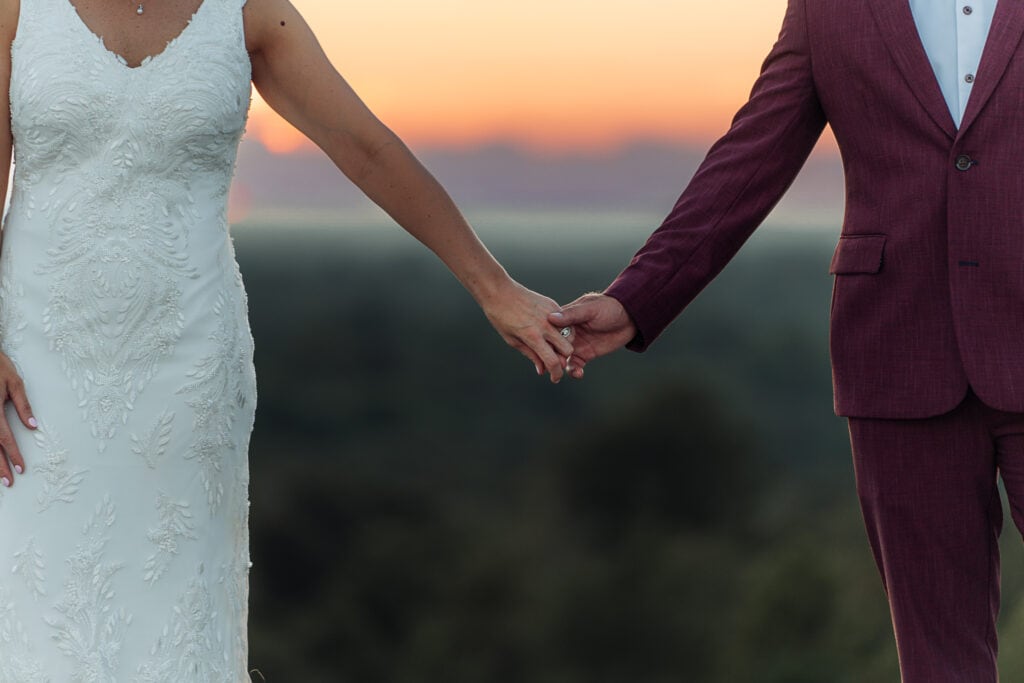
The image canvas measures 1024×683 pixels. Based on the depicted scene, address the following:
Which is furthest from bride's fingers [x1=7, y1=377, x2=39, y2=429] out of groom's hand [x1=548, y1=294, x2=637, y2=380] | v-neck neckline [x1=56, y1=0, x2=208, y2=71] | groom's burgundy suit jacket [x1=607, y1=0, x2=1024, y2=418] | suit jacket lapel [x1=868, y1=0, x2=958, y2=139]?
suit jacket lapel [x1=868, y1=0, x2=958, y2=139]

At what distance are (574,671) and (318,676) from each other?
1.85 metres

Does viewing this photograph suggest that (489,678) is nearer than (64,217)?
No

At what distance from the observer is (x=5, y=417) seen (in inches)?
81.4

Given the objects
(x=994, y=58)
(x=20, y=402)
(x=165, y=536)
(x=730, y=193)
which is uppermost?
(x=994, y=58)

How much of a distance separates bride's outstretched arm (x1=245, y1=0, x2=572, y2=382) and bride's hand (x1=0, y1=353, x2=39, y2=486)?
62 centimetres

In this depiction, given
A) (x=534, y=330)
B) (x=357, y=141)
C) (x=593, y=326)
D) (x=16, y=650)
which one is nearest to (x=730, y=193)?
(x=593, y=326)

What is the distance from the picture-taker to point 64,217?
81.4 inches

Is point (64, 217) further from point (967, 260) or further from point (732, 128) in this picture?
point (967, 260)

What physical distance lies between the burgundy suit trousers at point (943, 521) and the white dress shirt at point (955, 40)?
471 millimetres

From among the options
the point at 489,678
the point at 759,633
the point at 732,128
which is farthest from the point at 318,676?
the point at 732,128

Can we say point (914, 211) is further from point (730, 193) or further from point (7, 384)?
point (7, 384)

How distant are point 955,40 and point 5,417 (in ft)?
5.16

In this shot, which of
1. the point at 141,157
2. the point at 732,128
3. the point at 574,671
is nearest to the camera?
the point at 141,157

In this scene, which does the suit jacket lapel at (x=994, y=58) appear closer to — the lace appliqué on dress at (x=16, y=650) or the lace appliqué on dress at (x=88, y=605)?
the lace appliqué on dress at (x=88, y=605)
